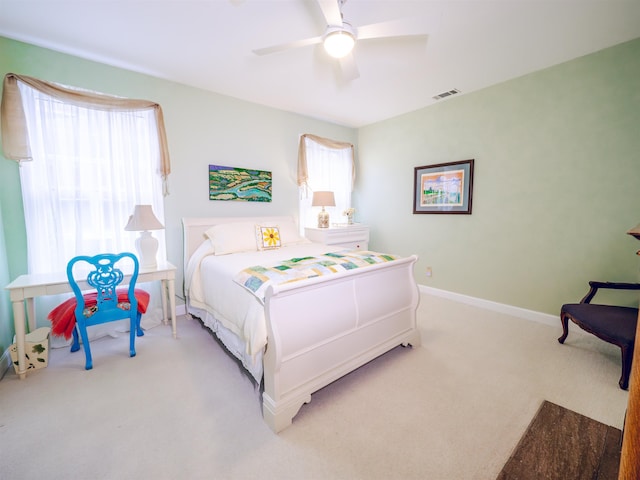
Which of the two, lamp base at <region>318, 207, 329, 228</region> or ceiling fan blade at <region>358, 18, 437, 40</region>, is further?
lamp base at <region>318, 207, 329, 228</region>

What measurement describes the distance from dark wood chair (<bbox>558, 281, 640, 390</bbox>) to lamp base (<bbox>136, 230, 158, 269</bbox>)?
3.84 metres

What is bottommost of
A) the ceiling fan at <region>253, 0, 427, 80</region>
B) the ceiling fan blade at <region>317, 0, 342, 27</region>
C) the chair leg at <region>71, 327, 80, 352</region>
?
the chair leg at <region>71, 327, 80, 352</region>

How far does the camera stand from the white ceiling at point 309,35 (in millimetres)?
2023

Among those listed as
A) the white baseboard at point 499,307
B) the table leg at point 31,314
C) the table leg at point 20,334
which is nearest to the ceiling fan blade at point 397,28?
the white baseboard at point 499,307

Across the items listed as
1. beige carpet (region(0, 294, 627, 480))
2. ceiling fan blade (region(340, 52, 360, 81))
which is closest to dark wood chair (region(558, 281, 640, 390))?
beige carpet (region(0, 294, 627, 480))

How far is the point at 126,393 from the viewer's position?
6.42 ft

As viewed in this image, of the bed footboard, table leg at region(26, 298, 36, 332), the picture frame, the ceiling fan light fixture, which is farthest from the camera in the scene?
the picture frame

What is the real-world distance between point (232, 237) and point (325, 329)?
178 centimetres

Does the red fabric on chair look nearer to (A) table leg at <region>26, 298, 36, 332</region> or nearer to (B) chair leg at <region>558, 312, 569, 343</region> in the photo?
(A) table leg at <region>26, 298, 36, 332</region>

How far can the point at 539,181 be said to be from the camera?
301 centimetres

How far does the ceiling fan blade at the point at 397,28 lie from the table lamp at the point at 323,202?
246cm

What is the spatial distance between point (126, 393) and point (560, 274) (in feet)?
13.4

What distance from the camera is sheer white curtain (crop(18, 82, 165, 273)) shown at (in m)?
2.53

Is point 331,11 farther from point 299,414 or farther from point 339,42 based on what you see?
point 299,414
